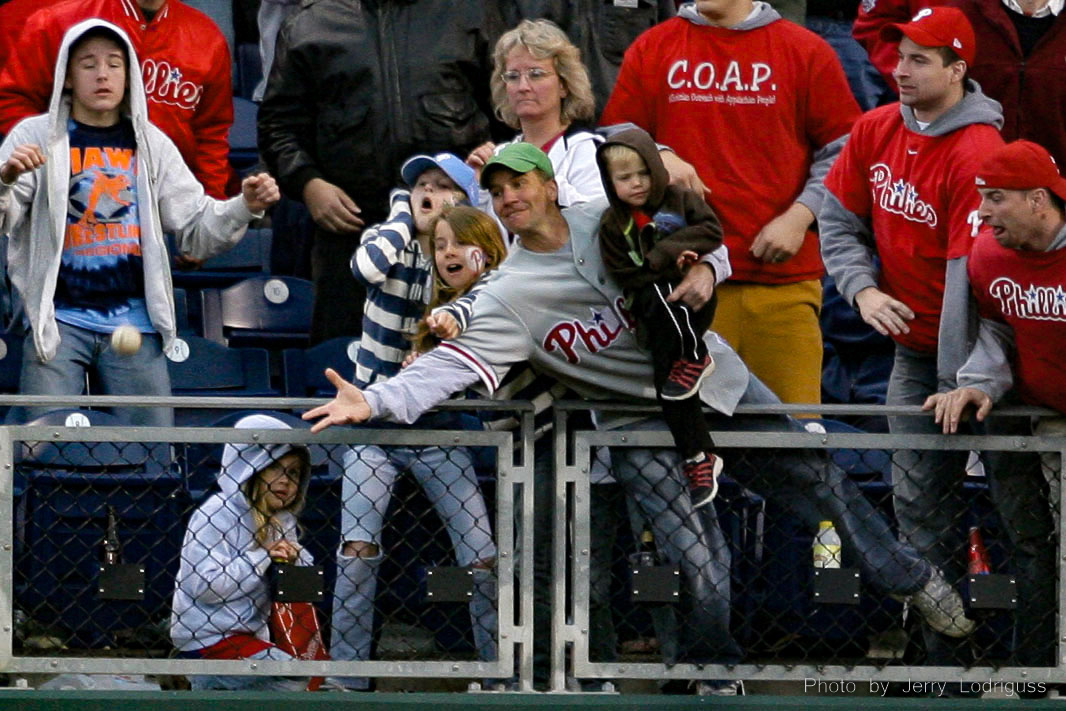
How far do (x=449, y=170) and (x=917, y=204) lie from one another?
1.47 meters

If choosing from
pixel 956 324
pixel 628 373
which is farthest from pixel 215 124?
pixel 956 324

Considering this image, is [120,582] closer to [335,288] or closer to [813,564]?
[813,564]

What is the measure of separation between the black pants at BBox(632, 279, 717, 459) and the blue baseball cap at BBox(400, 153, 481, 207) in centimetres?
94

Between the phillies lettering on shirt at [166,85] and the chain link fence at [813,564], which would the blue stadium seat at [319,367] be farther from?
the chain link fence at [813,564]

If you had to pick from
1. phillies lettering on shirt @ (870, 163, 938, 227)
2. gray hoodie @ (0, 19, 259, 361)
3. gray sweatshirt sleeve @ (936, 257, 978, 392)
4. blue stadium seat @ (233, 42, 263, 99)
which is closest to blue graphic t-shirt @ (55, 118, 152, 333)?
gray hoodie @ (0, 19, 259, 361)

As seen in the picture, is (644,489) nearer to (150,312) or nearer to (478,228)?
(478,228)

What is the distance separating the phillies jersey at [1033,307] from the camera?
5531mm

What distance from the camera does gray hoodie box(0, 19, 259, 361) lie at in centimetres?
628

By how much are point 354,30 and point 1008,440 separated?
117 inches

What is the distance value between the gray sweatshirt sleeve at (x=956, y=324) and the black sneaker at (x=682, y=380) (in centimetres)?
88

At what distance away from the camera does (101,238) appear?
6414 millimetres

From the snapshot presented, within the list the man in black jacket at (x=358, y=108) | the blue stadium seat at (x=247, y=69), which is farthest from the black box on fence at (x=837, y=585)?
the blue stadium seat at (x=247, y=69)

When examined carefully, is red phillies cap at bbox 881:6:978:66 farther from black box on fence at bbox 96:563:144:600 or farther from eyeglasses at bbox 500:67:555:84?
black box on fence at bbox 96:563:144:600

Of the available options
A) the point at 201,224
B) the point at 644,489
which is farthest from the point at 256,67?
the point at 644,489
